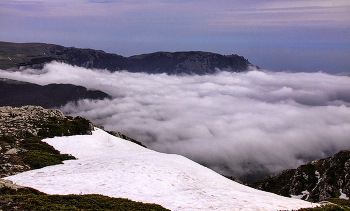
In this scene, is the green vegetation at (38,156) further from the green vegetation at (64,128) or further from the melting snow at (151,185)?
the green vegetation at (64,128)

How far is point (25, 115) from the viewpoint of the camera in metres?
42.5

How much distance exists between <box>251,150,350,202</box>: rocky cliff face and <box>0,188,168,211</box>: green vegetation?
7450 cm

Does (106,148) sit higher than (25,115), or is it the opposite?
(25,115)

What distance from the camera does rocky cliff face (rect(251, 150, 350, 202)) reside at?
6956 cm

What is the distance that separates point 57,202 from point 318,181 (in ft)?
309

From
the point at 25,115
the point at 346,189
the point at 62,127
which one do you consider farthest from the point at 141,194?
the point at 346,189

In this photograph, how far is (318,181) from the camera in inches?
3236

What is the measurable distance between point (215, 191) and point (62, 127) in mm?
34202

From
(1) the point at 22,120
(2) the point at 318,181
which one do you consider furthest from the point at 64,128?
(2) the point at 318,181

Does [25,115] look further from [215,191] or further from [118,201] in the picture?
[215,191]

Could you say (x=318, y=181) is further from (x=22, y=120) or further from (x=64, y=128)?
(x=22, y=120)

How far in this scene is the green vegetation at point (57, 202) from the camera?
11.6 metres

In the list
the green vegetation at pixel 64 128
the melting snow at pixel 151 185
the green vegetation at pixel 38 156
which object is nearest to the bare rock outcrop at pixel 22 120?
the green vegetation at pixel 64 128

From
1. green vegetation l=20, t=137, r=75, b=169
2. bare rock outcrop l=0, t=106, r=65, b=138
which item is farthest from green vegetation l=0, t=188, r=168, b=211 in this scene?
bare rock outcrop l=0, t=106, r=65, b=138
